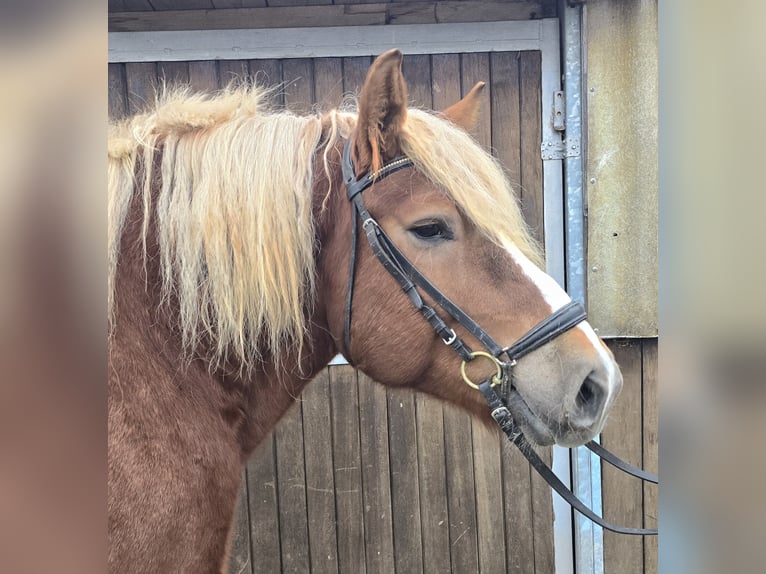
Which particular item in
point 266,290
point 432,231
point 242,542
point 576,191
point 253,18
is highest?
point 253,18

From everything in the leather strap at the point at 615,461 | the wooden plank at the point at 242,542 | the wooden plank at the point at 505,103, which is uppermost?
the wooden plank at the point at 505,103

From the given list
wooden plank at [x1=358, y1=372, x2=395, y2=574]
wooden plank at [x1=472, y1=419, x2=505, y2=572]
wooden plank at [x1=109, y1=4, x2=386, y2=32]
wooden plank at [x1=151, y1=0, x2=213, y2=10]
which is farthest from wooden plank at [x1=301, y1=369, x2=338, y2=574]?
wooden plank at [x1=151, y1=0, x2=213, y2=10]

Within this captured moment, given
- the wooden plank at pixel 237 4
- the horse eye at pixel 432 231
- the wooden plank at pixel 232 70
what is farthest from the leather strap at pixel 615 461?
the wooden plank at pixel 237 4

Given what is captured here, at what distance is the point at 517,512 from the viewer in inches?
83.9

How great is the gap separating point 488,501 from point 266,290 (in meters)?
1.66

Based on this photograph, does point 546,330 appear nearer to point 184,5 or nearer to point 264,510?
point 264,510

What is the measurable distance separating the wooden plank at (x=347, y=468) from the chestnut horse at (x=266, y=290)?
3.18 feet

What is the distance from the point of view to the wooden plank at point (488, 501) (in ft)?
6.89

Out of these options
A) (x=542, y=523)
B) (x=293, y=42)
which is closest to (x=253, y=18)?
(x=293, y=42)

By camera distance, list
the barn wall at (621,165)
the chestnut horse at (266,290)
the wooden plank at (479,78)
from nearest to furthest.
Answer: the chestnut horse at (266,290) < the barn wall at (621,165) < the wooden plank at (479,78)

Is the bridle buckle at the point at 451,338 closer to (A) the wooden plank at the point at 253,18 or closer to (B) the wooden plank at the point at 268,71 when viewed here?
(B) the wooden plank at the point at 268,71

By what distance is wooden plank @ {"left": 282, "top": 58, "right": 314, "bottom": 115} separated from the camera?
1983 mm
